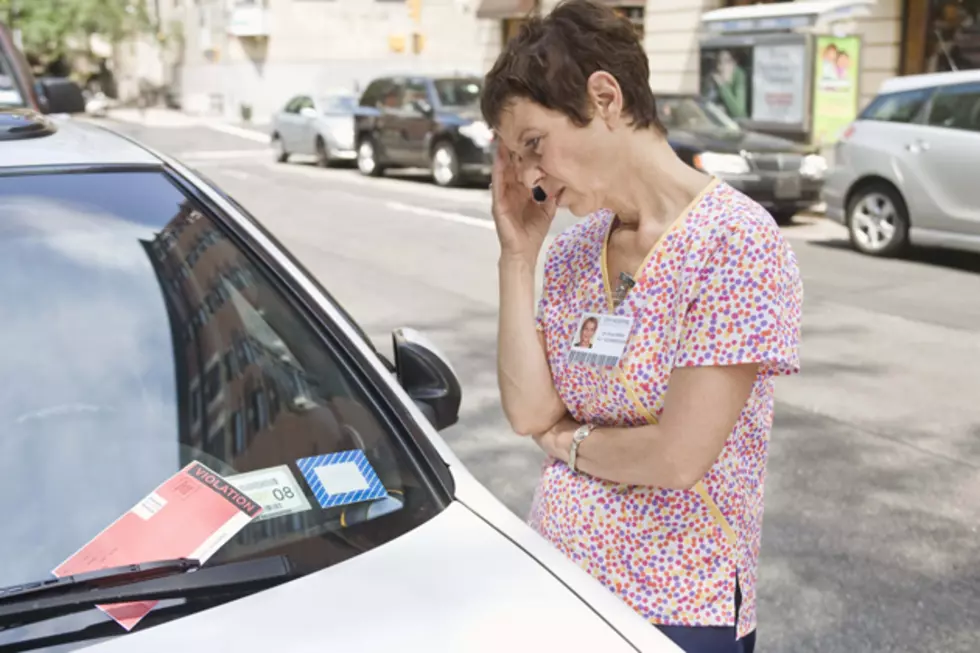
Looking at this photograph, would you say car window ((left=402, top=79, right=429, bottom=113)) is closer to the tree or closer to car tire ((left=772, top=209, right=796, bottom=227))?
car tire ((left=772, top=209, right=796, bottom=227))

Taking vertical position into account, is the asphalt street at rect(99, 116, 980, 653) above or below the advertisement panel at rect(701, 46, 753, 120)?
below

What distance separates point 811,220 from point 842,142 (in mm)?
3003

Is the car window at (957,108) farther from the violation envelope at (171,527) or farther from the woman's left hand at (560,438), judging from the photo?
the violation envelope at (171,527)

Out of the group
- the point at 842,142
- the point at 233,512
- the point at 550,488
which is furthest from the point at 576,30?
the point at 842,142

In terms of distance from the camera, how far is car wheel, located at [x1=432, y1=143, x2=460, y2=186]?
706 inches

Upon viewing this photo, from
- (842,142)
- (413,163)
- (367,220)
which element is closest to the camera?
(842,142)

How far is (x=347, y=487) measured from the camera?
1.98 metres

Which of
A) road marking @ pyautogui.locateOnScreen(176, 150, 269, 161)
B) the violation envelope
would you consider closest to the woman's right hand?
the violation envelope

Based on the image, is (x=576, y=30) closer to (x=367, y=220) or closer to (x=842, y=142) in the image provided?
(x=842, y=142)

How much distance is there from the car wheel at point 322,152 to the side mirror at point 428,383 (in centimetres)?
2014

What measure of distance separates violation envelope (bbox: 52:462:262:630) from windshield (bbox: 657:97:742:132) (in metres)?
12.6

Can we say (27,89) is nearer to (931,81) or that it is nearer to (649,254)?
(649,254)

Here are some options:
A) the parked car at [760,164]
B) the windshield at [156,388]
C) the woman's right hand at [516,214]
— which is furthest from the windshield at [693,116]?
the woman's right hand at [516,214]

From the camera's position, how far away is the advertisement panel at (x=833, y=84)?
51.5 feet
